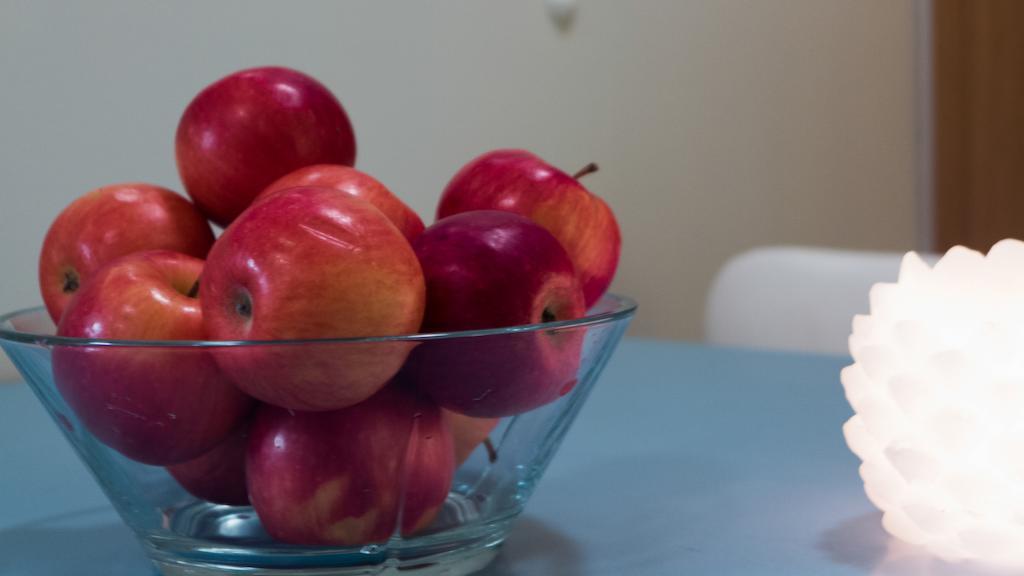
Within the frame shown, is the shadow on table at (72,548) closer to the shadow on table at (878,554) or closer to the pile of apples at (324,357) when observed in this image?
the pile of apples at (324,357)

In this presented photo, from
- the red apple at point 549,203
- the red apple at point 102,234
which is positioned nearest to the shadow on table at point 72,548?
the red apple at point 102,234

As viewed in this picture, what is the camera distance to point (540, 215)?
56 centimetres

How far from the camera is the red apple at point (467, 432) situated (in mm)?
465

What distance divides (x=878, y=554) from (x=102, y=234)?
38cm

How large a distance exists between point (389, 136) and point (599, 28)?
2.06 feet

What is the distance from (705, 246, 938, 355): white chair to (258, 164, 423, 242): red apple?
0.80m

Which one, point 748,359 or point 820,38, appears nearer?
point 748,359

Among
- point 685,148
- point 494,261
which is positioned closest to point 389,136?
point 685,148

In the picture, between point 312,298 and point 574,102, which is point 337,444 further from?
point 574,102

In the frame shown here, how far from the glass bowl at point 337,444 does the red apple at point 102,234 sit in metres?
0.09

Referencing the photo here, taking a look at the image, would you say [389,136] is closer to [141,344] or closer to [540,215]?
[540,215]

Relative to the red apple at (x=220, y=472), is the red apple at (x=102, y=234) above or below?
above

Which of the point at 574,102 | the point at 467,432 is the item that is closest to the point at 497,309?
the point at 467,432

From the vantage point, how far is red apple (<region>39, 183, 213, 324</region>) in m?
0.54
